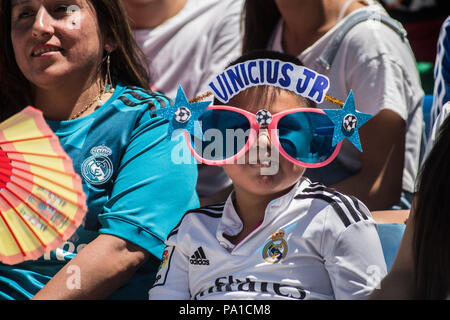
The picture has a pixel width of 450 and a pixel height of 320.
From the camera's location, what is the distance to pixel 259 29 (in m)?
2.45

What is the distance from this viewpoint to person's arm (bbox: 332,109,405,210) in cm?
198

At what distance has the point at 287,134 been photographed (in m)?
1.52

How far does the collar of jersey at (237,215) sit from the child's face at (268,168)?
2 cm

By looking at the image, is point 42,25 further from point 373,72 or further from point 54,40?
point 373,72

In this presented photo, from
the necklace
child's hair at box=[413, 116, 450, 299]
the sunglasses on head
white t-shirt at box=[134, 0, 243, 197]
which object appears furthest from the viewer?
white t-shirt at box=[134, 0, 243, 197]

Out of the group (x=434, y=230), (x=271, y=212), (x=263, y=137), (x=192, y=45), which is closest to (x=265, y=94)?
(x=263, y=137)

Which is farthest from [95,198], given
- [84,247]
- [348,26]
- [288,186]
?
[348,26]

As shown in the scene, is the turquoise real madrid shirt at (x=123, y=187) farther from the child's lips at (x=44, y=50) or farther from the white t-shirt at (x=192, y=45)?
the white t-shirt at (x=192, y=45)

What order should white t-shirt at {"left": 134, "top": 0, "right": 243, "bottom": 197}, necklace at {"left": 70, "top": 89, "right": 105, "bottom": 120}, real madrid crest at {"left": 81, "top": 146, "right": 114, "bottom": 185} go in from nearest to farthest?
real madrid crest at {"left": 81, "top": 146, "right": 114, "bottom": 185} < necklace at {"left": 70, "top": 89, "right": 105, "bottom": 120} < white t-shirt at {"left": 134, "top": 0, "right": 243, "bottom": 197}

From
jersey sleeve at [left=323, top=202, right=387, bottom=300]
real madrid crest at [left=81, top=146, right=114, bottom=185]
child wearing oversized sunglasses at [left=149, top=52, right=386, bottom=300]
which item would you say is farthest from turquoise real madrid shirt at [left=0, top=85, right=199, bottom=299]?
jersey sleeve at [left=323, top=202, right=387, bottom=300]

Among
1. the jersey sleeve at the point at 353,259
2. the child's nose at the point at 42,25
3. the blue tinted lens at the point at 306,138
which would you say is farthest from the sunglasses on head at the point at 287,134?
the child's nose at the point at 42,25

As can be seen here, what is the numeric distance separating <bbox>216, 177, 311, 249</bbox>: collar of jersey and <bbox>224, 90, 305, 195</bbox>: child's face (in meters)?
0.02

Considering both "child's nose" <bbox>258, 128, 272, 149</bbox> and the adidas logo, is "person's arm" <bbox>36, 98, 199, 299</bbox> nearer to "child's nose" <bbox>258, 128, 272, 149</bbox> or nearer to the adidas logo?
the adidas logo
